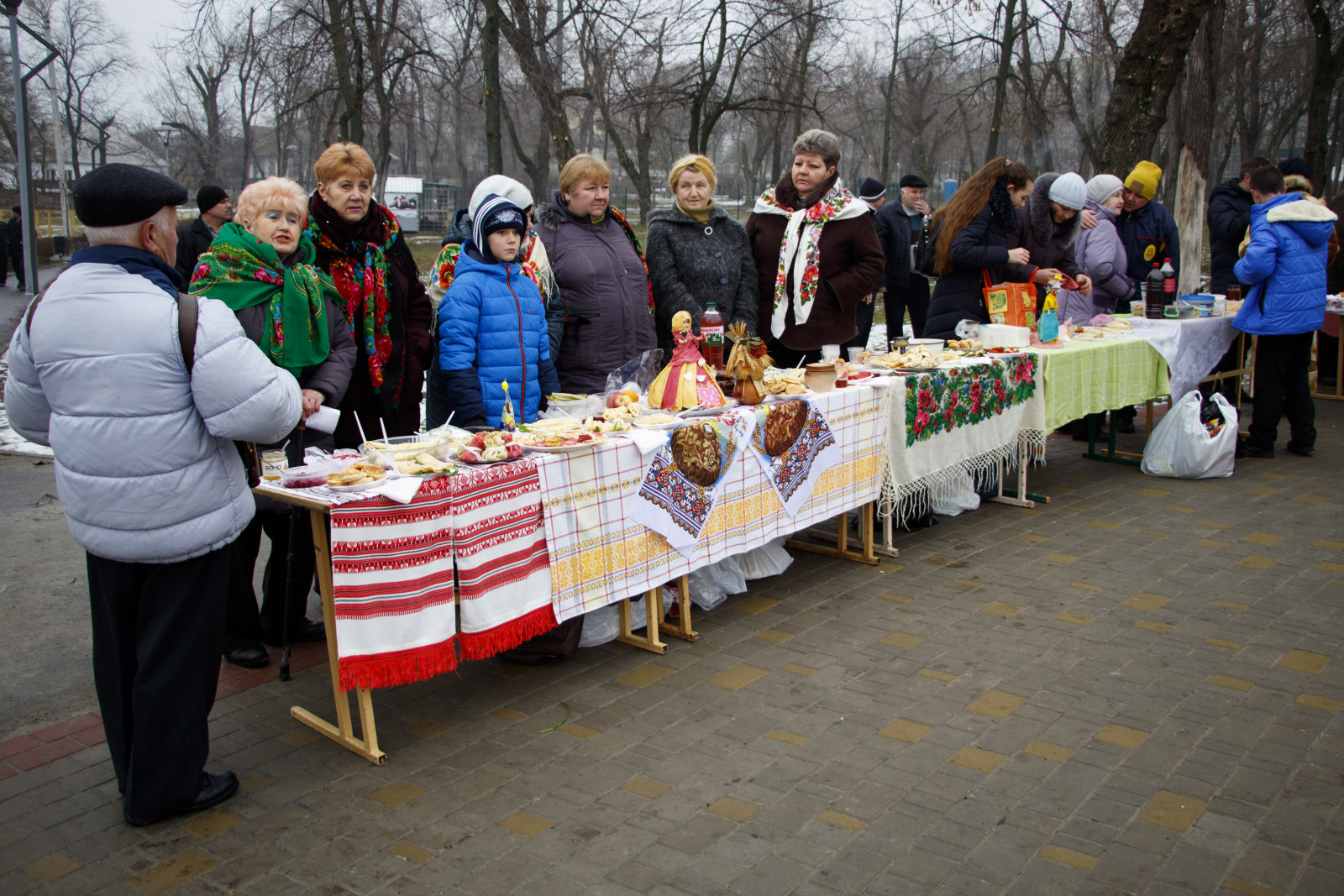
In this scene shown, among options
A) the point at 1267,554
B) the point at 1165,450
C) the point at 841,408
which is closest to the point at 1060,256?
the point at 1165,450

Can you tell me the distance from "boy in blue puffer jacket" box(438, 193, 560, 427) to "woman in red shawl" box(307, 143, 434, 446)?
251mm

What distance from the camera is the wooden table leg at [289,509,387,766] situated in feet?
10.3

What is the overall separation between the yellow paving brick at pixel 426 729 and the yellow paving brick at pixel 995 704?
179 centimetres

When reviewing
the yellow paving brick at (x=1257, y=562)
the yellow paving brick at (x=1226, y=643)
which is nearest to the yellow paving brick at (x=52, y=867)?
the yellow paving brick at (x=1226, y=643)

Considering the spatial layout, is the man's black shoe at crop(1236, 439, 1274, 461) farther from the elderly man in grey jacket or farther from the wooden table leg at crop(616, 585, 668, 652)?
the elderly man in grey jacket

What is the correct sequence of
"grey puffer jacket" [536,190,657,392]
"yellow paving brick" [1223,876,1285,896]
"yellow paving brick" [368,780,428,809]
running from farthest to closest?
"grey puffer jacket" [536,190,657,392] < "yellow paving brick" [368,780,428,809] < "yellow paving brick" [1223,876,1285,896]

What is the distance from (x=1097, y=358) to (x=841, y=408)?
2422 millimetres

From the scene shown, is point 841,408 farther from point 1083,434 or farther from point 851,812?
point 1083,434

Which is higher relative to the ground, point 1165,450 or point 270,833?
point 1165,450

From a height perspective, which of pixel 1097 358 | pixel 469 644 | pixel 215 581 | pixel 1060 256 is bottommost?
pixel 469 644

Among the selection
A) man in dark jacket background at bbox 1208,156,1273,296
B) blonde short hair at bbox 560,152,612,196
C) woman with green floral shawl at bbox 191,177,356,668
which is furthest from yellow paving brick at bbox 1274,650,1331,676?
man in dark jacket background at bbox 1208,156,1273,296

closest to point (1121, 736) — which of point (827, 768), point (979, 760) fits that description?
point (979, 760)

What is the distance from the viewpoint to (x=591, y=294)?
4.72 metres

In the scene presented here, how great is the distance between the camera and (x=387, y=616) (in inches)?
120
